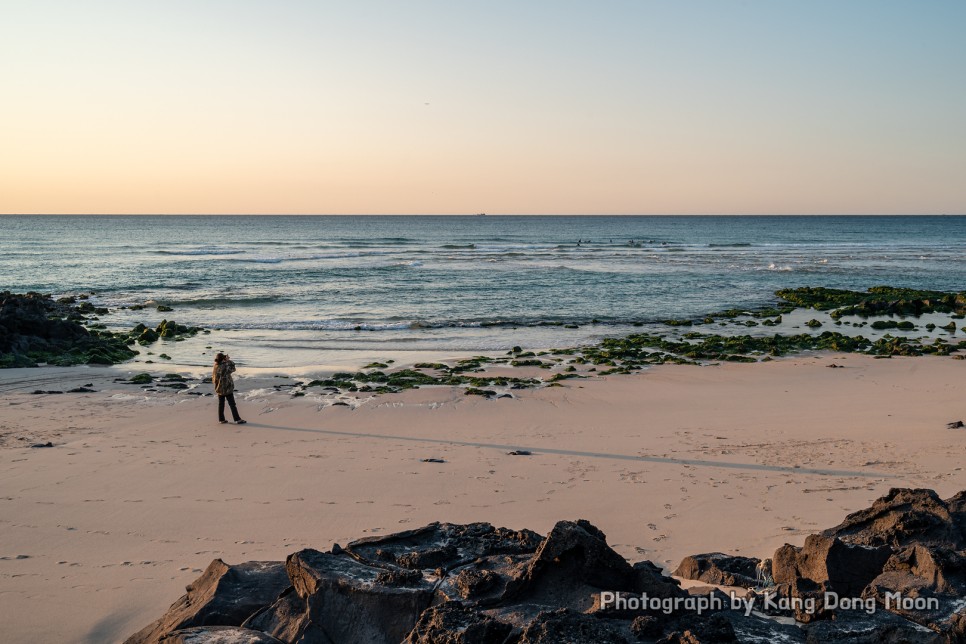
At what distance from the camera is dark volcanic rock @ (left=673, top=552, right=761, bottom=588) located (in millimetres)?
5398

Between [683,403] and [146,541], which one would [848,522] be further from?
[683,403]

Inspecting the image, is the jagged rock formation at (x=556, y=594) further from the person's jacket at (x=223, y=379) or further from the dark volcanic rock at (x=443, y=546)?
the person's jacket at (x=223, y=379)

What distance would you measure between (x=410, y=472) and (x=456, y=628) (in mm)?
5438

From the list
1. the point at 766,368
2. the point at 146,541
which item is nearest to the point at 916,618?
Result: the point at 146,541

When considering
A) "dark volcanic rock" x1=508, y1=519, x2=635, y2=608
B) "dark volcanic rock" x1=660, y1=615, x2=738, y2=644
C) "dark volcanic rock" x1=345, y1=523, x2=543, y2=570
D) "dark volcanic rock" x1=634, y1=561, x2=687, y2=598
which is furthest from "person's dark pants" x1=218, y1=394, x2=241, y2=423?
"dark volcanic rock" x1=660, y1=615, x2=738, y2=644

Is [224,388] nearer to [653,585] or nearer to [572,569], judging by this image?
[572,569]

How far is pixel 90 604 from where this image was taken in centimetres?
571

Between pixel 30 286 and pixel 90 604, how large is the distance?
127ft

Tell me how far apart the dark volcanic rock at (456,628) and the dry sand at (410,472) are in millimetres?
2809

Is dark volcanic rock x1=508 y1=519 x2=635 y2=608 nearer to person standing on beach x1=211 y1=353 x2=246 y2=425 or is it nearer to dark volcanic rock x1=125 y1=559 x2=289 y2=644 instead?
dark volcanic rock x1=125 y1=559 x2=289 y2=644

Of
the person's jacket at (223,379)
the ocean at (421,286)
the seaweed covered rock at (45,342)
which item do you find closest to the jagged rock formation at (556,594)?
the person's jacket at (223,379)

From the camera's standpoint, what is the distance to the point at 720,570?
18.3 ft

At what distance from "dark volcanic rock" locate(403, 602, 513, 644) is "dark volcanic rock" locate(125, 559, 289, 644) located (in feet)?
4.76

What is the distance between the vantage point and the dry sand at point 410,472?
668 cm
